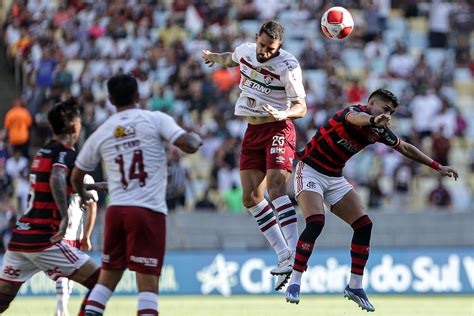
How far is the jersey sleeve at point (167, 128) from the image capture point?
11.3 meters

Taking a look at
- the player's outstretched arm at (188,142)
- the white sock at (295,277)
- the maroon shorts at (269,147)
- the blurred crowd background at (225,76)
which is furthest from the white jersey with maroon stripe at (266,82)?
the blurred crowd background at (225,76)

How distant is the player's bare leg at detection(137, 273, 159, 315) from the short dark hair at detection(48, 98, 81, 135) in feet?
6.50

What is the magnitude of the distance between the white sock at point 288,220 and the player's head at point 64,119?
3114 millimetres

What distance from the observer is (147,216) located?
11375 mm

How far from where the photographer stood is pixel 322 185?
14.4 m

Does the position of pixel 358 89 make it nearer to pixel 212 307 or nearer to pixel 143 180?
pixel 212 307

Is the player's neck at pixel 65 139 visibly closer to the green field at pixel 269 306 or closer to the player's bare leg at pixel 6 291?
the player's bare leg at pixel 6 291

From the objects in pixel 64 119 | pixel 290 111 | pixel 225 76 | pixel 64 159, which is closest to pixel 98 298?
pixel 64 159

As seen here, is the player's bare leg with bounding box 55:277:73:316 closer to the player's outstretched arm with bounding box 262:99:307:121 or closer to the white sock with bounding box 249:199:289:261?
the white sock with bounding box 249:199:289:261

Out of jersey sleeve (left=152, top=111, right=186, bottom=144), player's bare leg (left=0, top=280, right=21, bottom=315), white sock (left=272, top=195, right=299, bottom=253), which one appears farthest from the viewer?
white sock (left=272, top=195, right=299, bottom=253)

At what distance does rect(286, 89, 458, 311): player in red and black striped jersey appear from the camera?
13.9 meters

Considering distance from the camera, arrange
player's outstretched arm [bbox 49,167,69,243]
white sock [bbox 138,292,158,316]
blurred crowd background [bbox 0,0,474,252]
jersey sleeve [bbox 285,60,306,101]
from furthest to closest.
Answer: blurred crowd background [bbox 0,0,474,252] < jersey sleeve [bbox 285,60,306,101] < player's outstretched arm [bbox 49,167,69,243] < white sock [bbox 138,292,158,316]

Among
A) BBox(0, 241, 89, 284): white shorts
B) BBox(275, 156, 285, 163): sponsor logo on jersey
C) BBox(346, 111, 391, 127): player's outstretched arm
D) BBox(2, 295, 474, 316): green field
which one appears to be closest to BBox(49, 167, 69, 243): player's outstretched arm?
BBox(0, 241, 89, 284): white shorts

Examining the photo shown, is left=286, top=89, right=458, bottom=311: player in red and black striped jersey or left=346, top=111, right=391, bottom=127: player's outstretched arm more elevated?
left=346, top=111, right=391, bottom=127: player's outstretched arm
